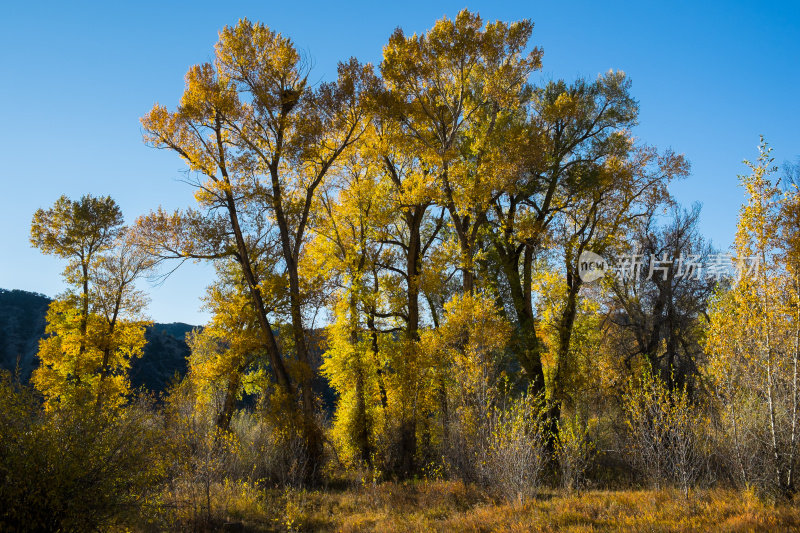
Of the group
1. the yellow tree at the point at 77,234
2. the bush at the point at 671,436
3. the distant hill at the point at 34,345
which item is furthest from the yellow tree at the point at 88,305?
the distant hill at the point at 34,345

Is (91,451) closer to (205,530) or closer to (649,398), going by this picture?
(205,530)

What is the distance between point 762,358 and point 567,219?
381 inches

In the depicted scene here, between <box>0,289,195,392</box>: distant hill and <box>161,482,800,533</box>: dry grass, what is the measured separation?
45.5 m

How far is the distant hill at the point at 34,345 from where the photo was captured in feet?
173

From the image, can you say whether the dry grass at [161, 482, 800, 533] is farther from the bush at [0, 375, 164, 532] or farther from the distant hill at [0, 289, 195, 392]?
the distant hill at [0, 289, 195, 392]

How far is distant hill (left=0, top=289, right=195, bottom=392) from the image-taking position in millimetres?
52844

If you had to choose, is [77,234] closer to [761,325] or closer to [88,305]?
[88,305]

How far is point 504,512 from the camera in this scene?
931cm

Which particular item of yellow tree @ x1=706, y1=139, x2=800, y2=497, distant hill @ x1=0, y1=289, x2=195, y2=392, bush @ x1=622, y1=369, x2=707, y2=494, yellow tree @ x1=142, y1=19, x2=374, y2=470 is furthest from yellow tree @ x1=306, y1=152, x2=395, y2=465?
distant hill @ x1=0, y1=289, x2=195, y2=392

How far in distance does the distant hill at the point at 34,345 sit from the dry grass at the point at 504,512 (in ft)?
149

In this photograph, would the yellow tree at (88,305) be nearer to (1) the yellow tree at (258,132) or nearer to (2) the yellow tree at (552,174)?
(1) the yellow tree at (258,132)

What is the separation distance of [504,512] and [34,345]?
6284cm

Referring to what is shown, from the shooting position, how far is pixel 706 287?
19.1 metres

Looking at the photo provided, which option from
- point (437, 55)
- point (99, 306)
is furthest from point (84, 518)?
point (99, 306)
